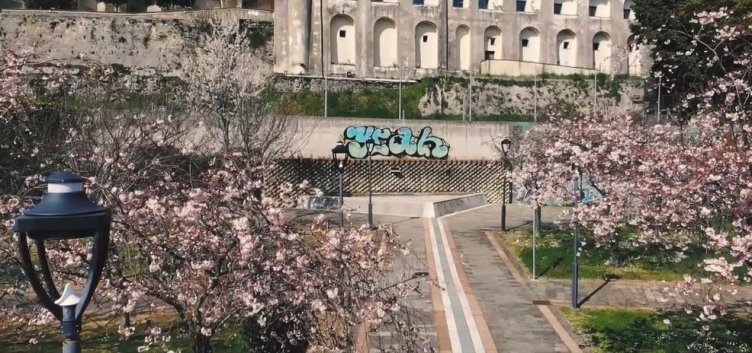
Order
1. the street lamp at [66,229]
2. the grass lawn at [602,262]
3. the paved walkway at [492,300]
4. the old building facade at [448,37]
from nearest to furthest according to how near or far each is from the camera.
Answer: the street lamp at [66,229] → the paved walkway at [492,300] → the grass lawn at [602,262] → the old building facade at [448,37]

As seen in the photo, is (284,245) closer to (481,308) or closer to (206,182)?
(206,182)

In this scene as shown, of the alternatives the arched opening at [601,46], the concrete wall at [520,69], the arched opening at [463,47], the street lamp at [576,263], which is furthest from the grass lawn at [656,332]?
the arched opening at [601,46]

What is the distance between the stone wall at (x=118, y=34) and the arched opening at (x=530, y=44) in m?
22.9

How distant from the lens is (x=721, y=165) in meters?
9.09

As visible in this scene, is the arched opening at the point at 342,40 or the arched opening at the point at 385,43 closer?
the arched opening at the point at 342,40

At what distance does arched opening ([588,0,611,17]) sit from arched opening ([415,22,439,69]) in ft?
46.7

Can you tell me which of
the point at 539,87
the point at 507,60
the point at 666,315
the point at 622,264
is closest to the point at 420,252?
the point at 622,264

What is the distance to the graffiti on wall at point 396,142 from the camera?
3372 centimetres

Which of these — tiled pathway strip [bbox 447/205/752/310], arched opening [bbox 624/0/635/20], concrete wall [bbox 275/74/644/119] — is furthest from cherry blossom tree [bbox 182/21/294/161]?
arched opening [bbox 624/0/635/20]

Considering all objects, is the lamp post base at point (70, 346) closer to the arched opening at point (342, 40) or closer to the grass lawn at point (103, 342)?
the grass lawn at point (103, 342)

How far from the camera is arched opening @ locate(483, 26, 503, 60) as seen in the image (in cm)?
5128

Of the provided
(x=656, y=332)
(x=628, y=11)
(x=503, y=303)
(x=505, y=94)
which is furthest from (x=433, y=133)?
(x=628, y=11)

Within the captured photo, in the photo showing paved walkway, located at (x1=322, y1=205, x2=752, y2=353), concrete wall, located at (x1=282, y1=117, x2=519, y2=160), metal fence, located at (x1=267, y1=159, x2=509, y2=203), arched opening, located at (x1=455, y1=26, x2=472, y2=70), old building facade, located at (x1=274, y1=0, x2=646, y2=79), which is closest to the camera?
paved walkway, located at (x1=322, y1=205, x2=752, y2=353)

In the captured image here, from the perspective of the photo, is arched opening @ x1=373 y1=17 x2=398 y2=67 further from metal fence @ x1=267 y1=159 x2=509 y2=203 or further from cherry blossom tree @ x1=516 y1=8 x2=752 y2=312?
cherry blossom tree @ x1=516 y1=8 x2=752 y2=312
